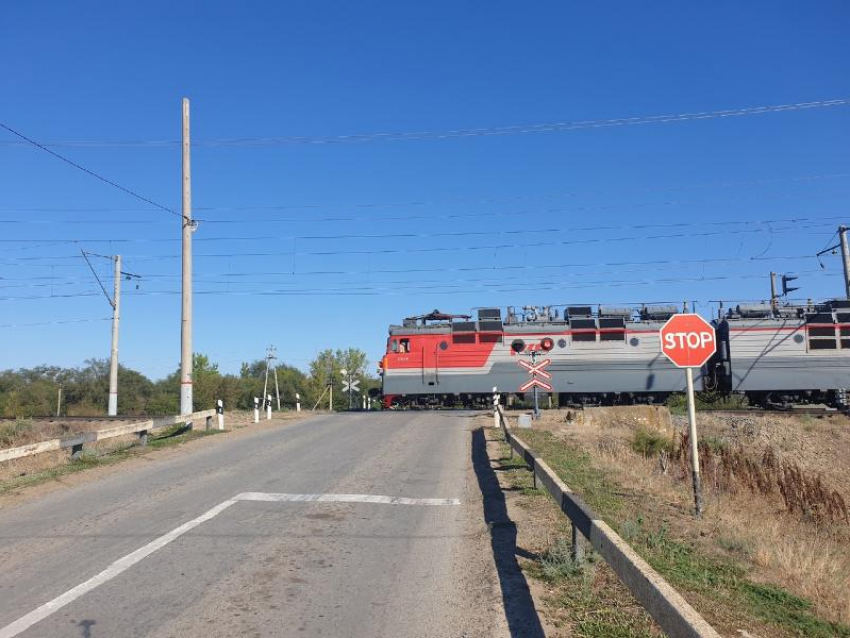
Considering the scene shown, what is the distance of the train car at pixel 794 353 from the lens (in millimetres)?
30688

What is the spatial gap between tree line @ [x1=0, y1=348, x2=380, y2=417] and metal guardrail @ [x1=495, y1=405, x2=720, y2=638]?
2292 inches

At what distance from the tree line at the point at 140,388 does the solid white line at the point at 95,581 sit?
185ft

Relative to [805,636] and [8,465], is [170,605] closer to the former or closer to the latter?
[805,636]

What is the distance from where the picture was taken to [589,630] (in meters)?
4.89

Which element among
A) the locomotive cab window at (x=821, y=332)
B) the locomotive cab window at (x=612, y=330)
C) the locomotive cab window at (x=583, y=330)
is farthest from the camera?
the locomotive cab window at (x=583, y=330)

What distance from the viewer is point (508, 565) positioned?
6.77m

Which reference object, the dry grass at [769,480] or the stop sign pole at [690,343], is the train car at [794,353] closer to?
the dry grass at [769,480]

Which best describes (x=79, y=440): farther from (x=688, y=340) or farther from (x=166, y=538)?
(x=688, y=340)

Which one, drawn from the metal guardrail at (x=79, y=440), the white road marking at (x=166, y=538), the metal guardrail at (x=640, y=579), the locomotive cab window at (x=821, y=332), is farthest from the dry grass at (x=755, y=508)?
the locomotive cab window at (x=821, y=332)

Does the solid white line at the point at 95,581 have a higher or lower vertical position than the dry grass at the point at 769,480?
higher

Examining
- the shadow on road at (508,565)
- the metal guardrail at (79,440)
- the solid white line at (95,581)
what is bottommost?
the shadow on road at (508,565)

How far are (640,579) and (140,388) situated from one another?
288 ft

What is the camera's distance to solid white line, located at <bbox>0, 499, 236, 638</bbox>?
5.10 meters

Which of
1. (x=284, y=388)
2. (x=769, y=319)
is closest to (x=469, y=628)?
(x=769, y=319)
